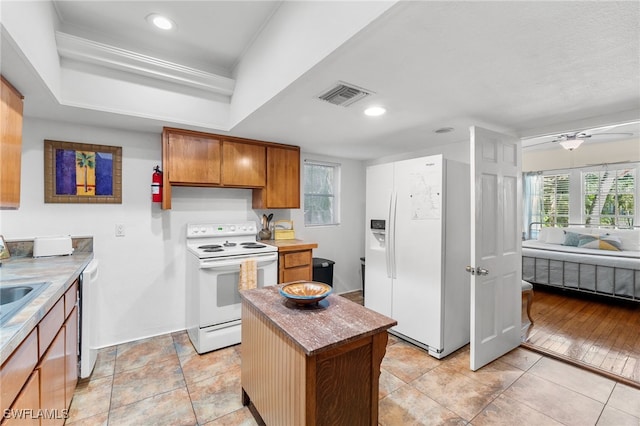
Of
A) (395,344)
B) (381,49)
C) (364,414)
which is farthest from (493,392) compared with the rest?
(381,49)

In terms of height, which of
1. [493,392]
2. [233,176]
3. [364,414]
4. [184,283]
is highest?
[233,176]

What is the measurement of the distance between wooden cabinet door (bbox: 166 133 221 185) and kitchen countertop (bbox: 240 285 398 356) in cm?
161

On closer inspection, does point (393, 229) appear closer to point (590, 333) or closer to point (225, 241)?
point (225, 241)

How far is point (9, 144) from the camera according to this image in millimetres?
1687

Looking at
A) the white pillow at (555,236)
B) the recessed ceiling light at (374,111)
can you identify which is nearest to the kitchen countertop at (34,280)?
the recessed ceiling light at (374,111)

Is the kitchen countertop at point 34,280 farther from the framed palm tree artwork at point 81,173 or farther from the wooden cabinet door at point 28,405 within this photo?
the framed palm tree artwork at point 81,173

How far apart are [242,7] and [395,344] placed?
10.2 feet

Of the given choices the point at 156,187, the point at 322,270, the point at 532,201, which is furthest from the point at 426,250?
the point at 532,201

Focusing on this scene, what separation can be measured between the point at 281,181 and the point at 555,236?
17.6 ft

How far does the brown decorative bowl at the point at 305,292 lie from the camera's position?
5.29 ft

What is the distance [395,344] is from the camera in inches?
115

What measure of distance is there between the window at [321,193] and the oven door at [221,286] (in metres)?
1.42

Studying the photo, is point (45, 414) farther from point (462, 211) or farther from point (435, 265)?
point (462, 211)

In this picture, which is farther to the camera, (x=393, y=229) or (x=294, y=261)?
(x=294, y=261)
